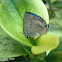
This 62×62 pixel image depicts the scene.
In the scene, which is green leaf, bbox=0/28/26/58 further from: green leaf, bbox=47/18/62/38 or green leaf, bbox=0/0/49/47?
green leaf, bbox=47/18/62/38

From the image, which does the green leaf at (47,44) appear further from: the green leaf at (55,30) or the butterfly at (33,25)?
the green leaf at (55,30)

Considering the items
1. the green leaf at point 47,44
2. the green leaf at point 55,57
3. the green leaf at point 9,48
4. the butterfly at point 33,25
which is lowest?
the green leaf at point 55,57

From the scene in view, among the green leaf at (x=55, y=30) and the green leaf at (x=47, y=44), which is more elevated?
the green leaf at (x=47, y=44)

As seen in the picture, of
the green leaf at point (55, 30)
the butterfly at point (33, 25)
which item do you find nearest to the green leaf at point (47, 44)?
the butterfly at point (33, 25)

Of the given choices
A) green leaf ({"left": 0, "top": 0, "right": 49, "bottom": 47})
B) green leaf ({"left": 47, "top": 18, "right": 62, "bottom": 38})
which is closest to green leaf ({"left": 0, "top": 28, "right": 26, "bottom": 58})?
green leaf ({"left": 0, "top": 0, "right": 49, "bottom": 47})

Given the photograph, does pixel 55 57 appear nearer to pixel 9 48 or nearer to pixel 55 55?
pixel 55 55

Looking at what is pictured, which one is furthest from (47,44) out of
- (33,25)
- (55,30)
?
(55,30)
